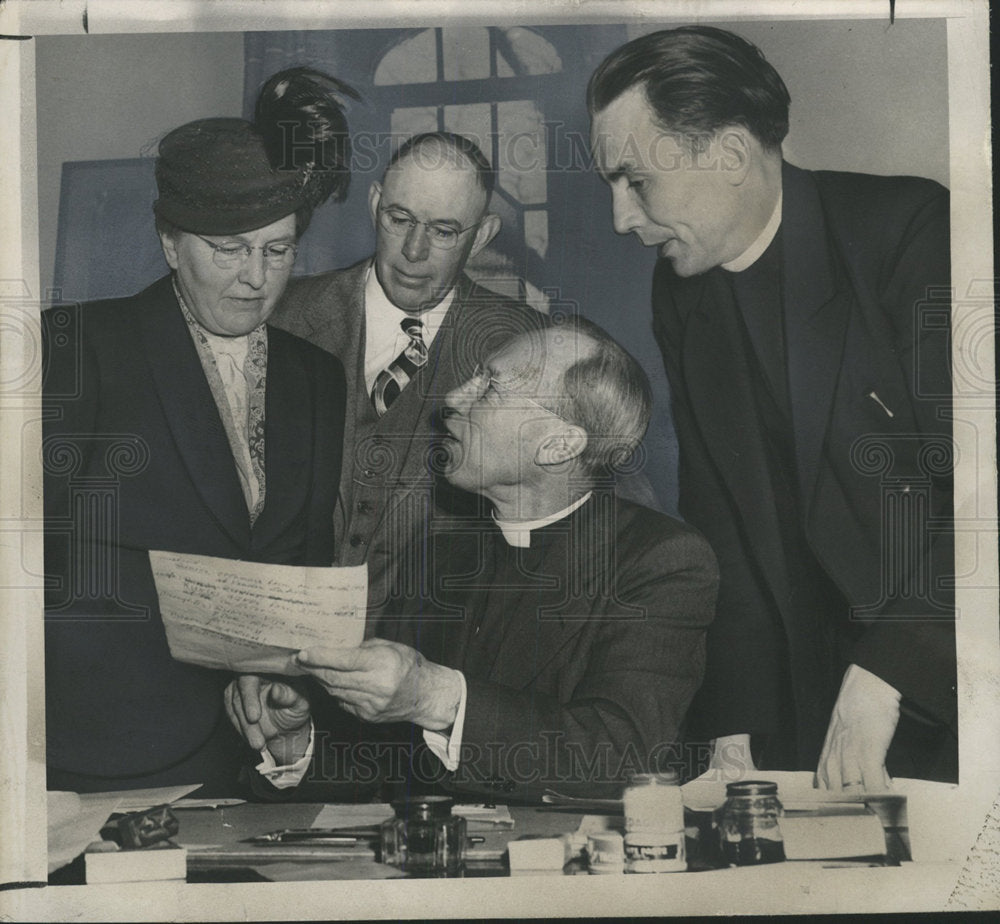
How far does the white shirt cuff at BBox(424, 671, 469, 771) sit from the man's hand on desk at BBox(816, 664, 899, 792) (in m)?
1.24

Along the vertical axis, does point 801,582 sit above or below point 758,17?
below

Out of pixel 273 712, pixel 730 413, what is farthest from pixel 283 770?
pixel 730 413

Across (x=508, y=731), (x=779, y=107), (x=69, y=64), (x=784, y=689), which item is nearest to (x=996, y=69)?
(x=779, y=107)

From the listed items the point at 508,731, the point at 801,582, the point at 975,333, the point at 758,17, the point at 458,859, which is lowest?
the point at 458,859

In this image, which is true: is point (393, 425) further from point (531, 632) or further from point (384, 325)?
point (531, 632)

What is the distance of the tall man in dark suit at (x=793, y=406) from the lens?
12.0 ft

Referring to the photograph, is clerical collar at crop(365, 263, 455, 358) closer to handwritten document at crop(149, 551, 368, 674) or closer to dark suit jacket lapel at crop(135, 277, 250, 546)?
dark suit jacket lapel at crop(135, 277, 250, 546)

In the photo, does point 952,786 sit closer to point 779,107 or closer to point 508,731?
point 508,731

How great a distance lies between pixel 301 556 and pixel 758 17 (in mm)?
2449

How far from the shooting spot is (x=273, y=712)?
3.63m

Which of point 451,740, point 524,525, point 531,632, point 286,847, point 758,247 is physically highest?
point 758,247

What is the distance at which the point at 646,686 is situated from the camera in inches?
141

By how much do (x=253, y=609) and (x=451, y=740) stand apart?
2.62 ft

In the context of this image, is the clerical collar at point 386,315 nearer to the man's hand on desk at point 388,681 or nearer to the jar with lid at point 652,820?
the man's hand on desk at point 388,681
